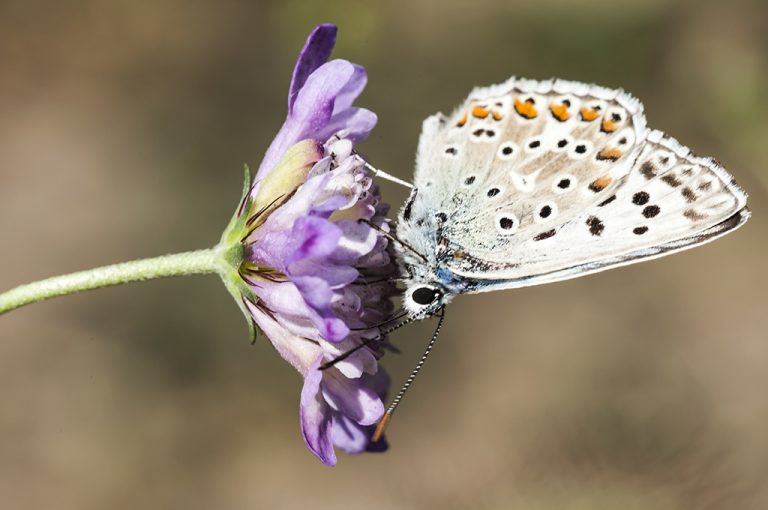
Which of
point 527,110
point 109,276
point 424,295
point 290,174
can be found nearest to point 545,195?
point 527,110

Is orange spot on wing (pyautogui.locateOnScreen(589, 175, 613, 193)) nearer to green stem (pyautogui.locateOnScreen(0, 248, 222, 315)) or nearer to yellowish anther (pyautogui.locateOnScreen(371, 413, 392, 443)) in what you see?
yellowish anther (pyautogui.locateOnScreen(371, 413, 392, 443))

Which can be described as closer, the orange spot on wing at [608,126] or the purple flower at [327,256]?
the purple flower at [327,256]

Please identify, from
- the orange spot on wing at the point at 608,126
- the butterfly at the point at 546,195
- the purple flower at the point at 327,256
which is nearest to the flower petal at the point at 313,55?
the purple flower at the point at 327,256

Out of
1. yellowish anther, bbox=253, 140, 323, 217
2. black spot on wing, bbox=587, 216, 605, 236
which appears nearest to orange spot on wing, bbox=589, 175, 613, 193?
black spot on wing, bbox=587, 216, 605, 236

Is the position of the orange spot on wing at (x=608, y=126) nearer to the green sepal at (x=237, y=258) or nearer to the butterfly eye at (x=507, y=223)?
the butterfly eye at (x=507, y=223)

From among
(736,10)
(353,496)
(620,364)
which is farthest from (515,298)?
(736,10)
